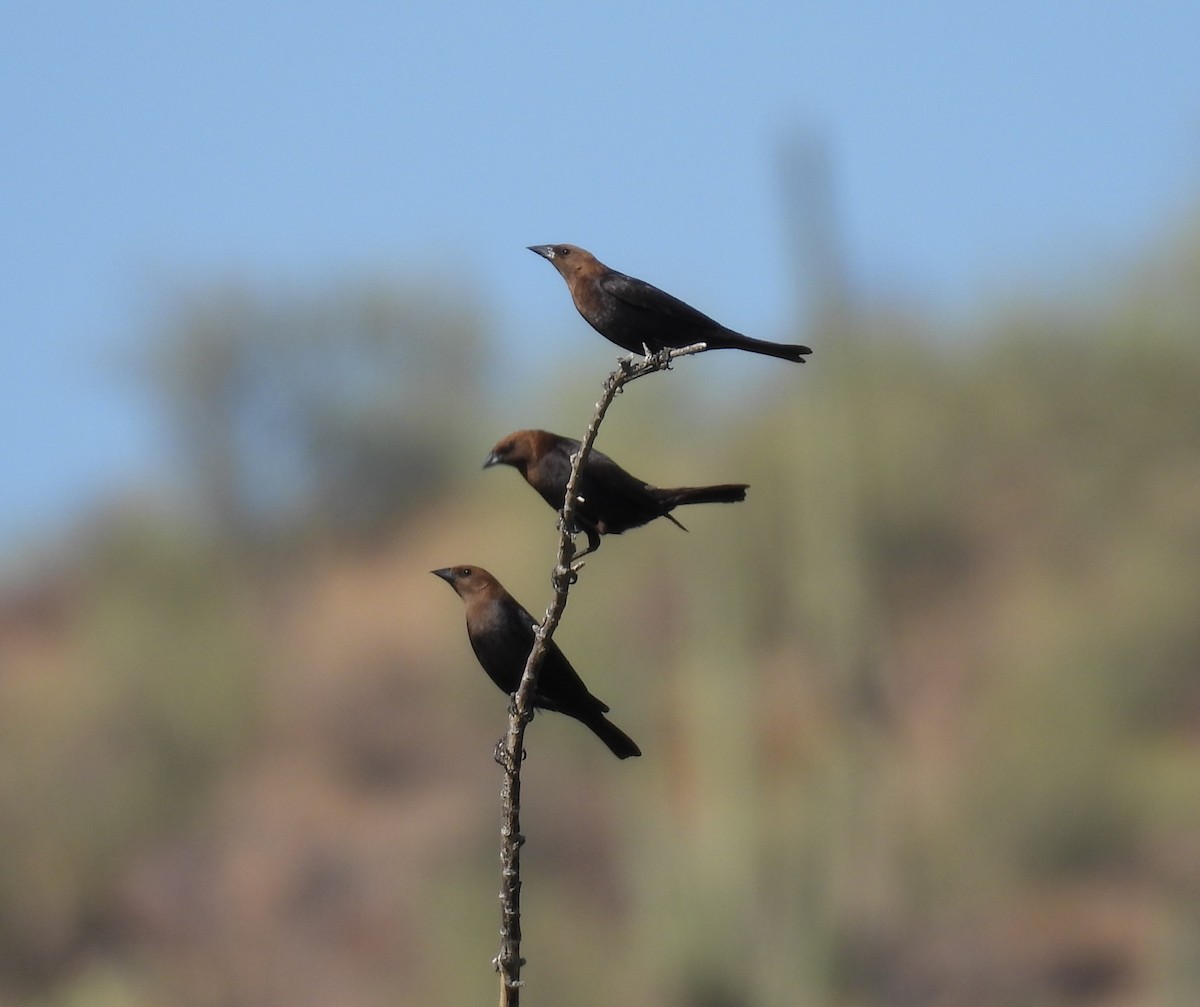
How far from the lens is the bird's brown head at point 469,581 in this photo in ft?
19.4

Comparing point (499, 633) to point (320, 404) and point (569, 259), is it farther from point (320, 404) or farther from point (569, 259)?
point (320, 404)

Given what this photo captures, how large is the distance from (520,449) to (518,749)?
2011 mm

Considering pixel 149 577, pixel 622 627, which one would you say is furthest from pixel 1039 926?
pixel 149 577

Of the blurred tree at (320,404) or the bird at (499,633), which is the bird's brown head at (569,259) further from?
the blurred tree at (320,404)

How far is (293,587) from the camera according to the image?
39281mm

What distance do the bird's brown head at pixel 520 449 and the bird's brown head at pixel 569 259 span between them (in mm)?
722

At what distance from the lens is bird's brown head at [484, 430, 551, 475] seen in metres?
5.73

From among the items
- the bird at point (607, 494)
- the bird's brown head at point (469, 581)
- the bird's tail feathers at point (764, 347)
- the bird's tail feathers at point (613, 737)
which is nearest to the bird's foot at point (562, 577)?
the bird's tail feathers at point (613, 737)

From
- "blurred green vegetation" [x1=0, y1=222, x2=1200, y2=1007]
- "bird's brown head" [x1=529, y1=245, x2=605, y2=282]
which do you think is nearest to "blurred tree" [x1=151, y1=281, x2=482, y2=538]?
"blurred green vegetation" [x1=0, y1=222, x2=1200, y2=1007]

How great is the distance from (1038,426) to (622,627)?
8793mm

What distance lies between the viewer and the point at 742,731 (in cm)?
1720

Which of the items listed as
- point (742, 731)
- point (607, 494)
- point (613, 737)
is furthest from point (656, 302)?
point (742, 731)

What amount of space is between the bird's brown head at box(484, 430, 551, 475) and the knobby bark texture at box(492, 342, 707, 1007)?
3.32 feet

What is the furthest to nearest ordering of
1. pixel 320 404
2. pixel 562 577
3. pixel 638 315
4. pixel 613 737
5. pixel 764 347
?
1. pixel 320 404
2. pixel 638 315
3. pixel 764 347
4. pixel 613 737
5. pixel 562 577
